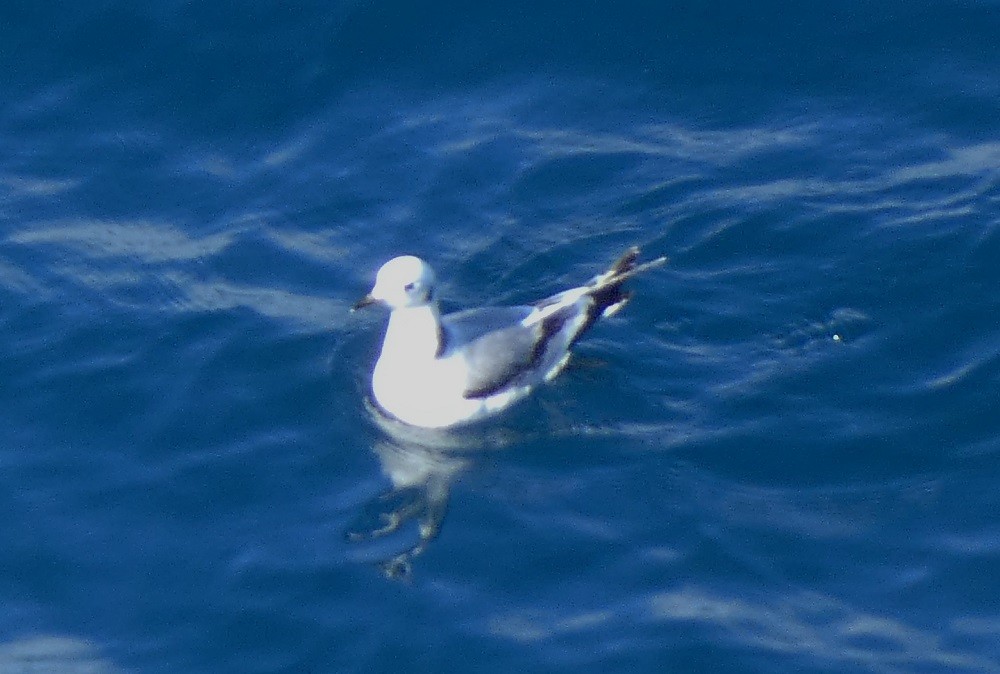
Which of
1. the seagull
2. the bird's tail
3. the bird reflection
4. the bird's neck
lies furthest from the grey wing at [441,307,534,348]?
the bird reflection

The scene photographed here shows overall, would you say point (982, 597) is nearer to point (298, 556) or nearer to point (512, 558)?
point (512, 558)

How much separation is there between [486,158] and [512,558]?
16.9 feet

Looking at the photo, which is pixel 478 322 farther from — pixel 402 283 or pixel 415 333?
pixel 402 283

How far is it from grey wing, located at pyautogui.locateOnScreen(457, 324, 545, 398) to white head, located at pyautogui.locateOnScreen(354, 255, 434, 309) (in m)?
0.73

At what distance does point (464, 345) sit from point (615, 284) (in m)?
1.34

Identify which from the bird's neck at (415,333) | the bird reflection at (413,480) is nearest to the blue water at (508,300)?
the bird reflection at (413,480)

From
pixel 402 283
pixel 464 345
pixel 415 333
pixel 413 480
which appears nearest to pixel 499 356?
pixel 464 345

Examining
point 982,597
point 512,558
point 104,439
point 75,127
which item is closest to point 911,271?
point 982,597

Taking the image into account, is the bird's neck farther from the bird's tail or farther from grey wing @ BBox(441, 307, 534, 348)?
the bird's tail

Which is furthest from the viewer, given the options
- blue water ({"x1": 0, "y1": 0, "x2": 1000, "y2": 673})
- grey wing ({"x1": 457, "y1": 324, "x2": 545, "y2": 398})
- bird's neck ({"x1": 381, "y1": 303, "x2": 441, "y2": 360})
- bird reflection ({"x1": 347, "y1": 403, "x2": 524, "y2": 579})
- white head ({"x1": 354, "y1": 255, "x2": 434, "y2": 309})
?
grey wing ({"x1": 457, "y1": 324, "x2": 545, "y2": 398})

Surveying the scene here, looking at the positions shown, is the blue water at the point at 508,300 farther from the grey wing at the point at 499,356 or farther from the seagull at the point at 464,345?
the grey wing at the point at 499,356

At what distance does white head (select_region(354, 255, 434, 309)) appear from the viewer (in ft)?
43.7

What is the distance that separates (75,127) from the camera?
54.4 feet

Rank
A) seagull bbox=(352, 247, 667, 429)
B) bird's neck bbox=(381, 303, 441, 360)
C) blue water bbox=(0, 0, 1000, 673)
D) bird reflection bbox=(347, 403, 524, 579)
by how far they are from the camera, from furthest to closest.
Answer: bird's neck bbox=(381, 303, 441, 360) < seagull bbox=(352, 247, 667, 429) < bird reflection bbox=(347, 403, 524, 579) < blue water bbox=(0, 0, 1000, 673)
